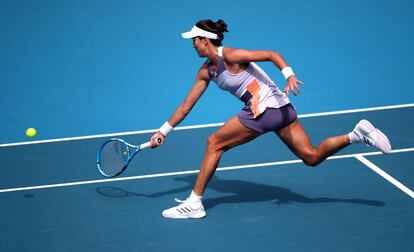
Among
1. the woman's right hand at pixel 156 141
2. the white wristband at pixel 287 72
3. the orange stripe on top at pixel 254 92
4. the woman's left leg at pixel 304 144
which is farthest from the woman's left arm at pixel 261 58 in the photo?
the woman's right hand at pixel 156 141

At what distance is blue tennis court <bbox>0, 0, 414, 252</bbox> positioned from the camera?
792cm

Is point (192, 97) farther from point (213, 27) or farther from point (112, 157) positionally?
point (112, 157)

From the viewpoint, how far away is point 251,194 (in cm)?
803

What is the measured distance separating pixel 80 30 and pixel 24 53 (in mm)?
757

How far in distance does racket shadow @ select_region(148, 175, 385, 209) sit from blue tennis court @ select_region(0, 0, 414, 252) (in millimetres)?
18

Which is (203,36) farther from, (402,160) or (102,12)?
(102,12)

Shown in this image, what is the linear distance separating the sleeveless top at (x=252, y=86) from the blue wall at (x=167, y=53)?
323 cm

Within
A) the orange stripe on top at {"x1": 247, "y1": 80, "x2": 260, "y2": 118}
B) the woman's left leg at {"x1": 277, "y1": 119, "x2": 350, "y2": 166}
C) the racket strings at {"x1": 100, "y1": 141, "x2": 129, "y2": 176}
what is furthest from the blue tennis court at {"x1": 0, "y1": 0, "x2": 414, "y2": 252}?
the orange stripe on top at {"x1": 247, "y1": 80, "x2": 260, "y2": 118}

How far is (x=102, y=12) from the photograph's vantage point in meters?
11.1

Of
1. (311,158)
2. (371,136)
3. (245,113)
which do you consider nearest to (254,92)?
(245,113)

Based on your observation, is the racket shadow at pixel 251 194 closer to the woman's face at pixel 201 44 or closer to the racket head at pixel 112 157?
the racket head at pixel 112 157

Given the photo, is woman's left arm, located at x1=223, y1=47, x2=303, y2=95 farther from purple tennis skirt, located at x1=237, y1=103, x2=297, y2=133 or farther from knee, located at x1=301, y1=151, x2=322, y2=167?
knee, located at x1=301, y1=151, x2=322, y2=167

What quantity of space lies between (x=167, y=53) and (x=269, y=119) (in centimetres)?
400

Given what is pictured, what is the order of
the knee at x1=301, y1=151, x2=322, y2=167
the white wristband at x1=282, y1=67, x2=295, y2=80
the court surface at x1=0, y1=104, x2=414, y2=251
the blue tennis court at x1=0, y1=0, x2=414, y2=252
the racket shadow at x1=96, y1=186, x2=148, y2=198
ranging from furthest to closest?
the racket shadow at x1=96, y1=186, x2=148, y2=198
the blue tennis court at x1=0, y1=0, x2=414, y2=252
the knee at x1=301, y1=151, x2=322, y2=167
the court surface at x1=0, y1=104, x2=414, y2=251
the white wristband at x1=282, y1=67, x2=295, y2=80
